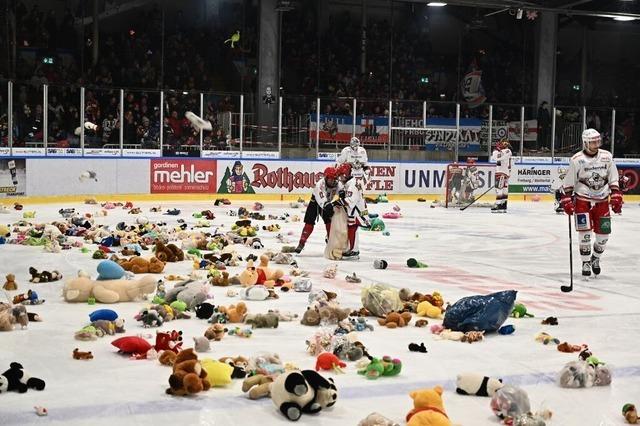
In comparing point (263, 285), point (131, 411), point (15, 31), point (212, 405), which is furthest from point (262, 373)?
point (15, 31)

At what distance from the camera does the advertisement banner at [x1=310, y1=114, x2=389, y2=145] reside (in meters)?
24.6

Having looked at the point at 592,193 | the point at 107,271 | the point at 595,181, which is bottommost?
the point at 107,271

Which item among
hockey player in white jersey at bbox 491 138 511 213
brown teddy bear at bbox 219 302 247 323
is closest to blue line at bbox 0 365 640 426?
brown teddy bear at bbox 219 302 247 323

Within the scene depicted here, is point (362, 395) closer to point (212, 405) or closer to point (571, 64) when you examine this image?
point (212, 405)

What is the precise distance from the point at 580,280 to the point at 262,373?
20.0ft

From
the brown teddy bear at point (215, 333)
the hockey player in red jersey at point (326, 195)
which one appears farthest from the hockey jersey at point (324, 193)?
the brown teddy bear at point (215, 333)

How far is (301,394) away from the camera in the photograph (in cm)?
491

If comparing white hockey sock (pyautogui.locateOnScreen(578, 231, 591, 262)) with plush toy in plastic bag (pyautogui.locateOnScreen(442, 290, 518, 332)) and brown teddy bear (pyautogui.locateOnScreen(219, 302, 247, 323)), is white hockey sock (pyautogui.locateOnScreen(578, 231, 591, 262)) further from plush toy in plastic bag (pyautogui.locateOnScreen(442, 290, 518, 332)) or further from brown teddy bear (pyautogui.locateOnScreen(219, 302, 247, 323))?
brown teddy bear (pyautogui.locateOnScreen(219, 302, 247, 323))

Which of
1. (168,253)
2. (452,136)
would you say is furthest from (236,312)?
(452,136)

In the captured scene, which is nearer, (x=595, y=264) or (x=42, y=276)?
(x=42, y=276)

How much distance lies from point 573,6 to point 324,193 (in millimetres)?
23303

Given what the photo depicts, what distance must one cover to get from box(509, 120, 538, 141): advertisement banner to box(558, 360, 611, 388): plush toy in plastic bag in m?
20.6

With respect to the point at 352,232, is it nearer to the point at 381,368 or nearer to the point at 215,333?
the point at 215,333

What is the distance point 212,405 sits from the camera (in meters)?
5.04
